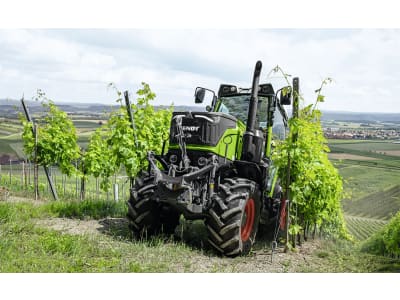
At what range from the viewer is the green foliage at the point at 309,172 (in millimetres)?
6141

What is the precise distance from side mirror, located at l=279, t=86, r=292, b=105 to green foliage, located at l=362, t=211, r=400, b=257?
8.32 feet

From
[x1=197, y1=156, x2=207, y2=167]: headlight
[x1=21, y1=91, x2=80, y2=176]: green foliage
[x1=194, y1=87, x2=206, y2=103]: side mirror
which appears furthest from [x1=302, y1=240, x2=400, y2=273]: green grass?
[x1=21, y1=91, x2=80, y2=176]: green foliage

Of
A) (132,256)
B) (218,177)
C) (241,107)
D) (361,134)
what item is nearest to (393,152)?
(361,134)

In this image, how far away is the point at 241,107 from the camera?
7.13m

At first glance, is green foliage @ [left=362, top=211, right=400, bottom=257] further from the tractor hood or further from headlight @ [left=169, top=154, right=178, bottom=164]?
headlight @ [left=169, top=154, right=178, bottom=164]

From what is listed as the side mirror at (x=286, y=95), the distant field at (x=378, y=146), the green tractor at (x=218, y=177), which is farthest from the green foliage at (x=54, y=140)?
the distant field at (x=378, y=146)

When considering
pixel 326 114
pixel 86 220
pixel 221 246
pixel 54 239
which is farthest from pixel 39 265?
pixel 326 114

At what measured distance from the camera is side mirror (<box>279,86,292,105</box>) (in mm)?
6242

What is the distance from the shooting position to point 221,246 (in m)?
5.69

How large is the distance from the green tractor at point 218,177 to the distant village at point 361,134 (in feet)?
3.10

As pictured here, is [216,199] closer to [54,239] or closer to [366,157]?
[54,239]

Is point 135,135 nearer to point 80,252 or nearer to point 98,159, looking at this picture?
point 98,159

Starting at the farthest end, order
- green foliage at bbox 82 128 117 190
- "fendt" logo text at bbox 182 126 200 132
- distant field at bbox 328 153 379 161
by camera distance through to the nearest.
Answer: green foliage at bbox 82 128 117 190 → distant field at bbox 328 153 379 161 → "fendt" logo text at bbox 182 126 200 132

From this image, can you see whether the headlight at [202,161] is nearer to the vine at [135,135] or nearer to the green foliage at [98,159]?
the vine at [135,135]
